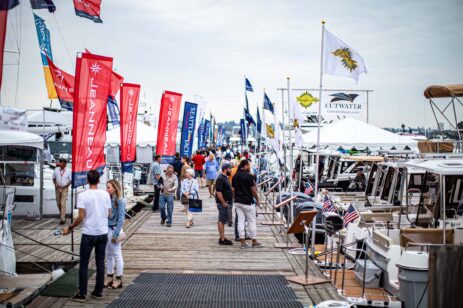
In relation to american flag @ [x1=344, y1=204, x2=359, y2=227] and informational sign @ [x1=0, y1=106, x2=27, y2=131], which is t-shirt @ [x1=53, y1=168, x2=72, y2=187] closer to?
informational sign @ [x1=0, y1=106, x2=27, y2=131]

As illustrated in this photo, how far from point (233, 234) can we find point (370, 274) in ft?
19.4

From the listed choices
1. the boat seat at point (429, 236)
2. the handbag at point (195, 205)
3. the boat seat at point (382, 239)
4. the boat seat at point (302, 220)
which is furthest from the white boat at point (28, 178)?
the boat seat at point (429, 236)

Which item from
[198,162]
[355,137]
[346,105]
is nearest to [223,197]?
[355,137]

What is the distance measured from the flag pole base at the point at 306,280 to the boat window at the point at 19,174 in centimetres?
998

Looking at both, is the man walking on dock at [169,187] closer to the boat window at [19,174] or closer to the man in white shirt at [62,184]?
the man in white shirt at [62,184]

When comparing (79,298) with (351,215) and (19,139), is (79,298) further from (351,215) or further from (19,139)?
(19,139)

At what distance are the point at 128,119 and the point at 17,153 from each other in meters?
3.45

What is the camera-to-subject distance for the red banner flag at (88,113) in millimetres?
10234

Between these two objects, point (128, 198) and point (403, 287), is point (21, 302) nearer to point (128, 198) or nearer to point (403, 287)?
point (403, 287)

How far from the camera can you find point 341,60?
432 inches

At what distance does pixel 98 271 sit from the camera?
26.8 ft

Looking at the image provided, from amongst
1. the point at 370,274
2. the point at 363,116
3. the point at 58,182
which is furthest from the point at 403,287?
the point at 363,116

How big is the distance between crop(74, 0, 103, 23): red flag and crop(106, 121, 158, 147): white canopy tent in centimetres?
1127

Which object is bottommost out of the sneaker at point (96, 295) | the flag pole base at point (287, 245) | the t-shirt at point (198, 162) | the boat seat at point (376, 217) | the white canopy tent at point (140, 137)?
the sneaker at point (96, 295)
